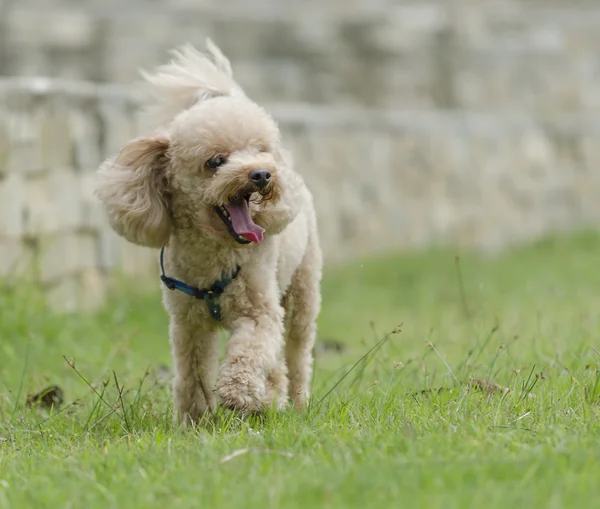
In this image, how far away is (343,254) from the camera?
492 inches

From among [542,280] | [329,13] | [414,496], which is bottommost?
[542,280]

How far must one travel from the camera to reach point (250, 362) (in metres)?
4.63

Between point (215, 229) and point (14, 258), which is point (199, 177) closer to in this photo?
point (215, 229)

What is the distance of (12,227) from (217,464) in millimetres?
4757

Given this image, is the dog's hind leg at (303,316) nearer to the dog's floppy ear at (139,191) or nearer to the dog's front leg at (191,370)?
the dog's front leg at (191,370)

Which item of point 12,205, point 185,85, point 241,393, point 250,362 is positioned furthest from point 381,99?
point 241,393

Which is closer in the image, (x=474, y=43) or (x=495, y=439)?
(x=495, y=439)

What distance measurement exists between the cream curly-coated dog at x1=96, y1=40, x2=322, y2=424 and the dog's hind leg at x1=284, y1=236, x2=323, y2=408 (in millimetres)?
294

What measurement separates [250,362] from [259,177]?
2.37 ft

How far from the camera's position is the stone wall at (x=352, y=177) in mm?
8328

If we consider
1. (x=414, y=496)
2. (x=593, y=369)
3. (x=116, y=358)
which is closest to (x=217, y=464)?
(x=414, y=496)

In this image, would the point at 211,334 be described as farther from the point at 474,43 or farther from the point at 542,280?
the point at 474,43

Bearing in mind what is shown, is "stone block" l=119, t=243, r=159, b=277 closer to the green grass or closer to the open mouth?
the green grass

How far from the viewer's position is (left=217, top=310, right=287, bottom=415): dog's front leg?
453 centimetres
